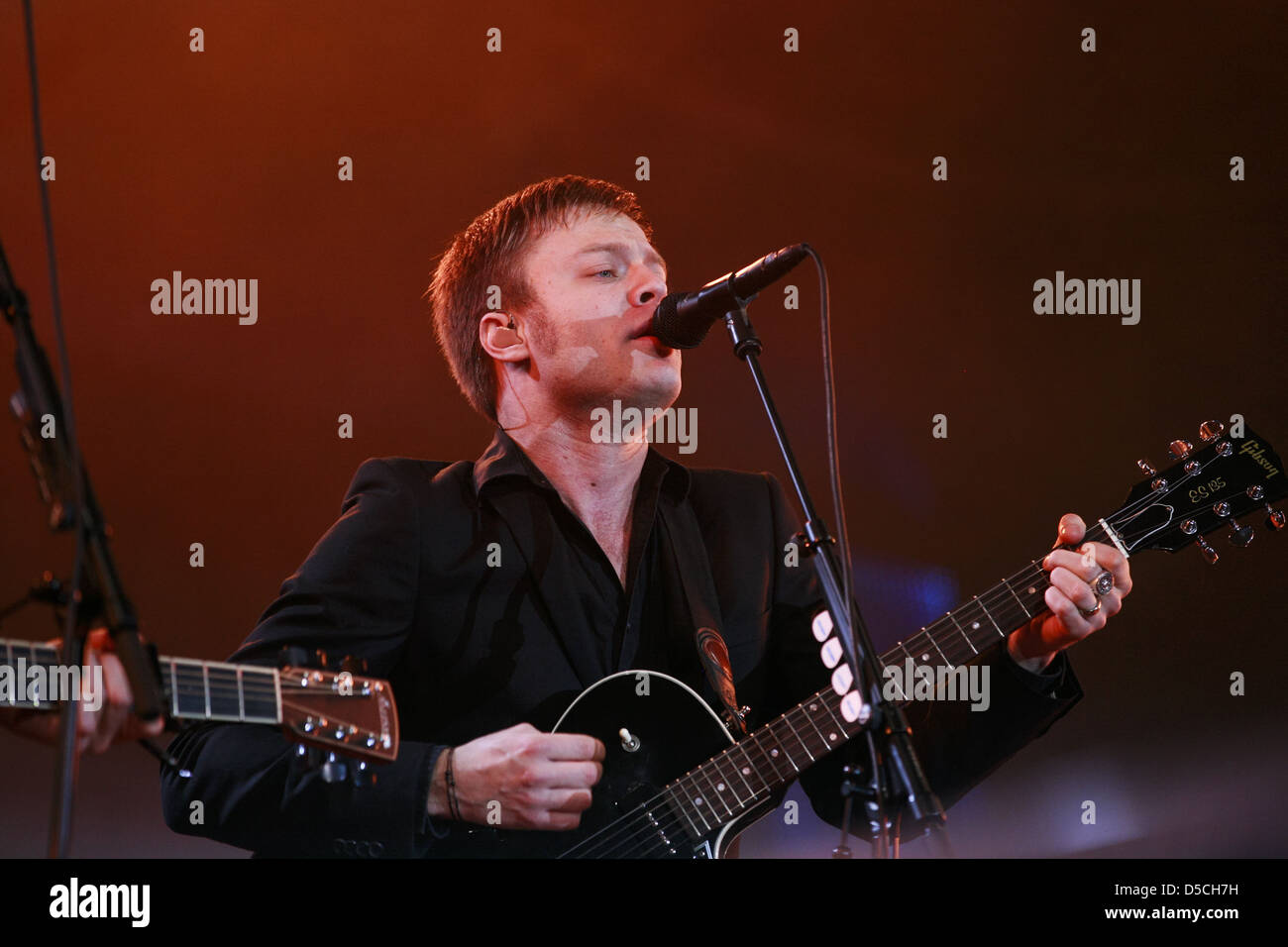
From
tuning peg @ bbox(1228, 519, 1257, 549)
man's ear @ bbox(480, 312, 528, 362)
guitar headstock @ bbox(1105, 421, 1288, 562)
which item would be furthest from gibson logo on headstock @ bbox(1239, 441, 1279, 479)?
man's ear @ bbox(480, 312, 528, 362)

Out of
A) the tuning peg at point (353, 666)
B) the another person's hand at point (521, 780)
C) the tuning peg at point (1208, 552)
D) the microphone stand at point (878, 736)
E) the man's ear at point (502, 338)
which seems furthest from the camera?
the man's ear at point (502, 338)

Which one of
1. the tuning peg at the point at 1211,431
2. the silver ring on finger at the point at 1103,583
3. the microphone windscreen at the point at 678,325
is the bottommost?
the silver ring on finger at the point at 1103,583

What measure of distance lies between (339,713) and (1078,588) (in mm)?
1648

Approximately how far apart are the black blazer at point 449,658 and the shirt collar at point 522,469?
2cm

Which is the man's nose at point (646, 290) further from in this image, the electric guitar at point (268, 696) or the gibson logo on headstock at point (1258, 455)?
the gibson logo on headstock at point (1258, 455)

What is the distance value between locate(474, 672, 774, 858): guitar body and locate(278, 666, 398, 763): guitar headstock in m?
0.47

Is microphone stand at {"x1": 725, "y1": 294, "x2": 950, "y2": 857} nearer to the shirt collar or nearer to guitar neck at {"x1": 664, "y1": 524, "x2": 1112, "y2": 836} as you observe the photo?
guitar neck at {"x1": 664, "y1": 524, "x2": 1112, "y2": 836}

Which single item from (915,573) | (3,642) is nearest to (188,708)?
(3,642)

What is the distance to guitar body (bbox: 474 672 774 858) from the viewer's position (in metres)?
2.61

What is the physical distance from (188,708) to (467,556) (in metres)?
1.04

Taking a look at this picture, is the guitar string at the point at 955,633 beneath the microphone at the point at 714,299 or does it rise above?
beneath

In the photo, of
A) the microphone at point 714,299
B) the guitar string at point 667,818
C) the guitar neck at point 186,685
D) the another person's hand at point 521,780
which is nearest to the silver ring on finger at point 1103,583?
the guitar string at point 667,818

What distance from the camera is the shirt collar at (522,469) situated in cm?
314

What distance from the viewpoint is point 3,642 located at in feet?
6.49
